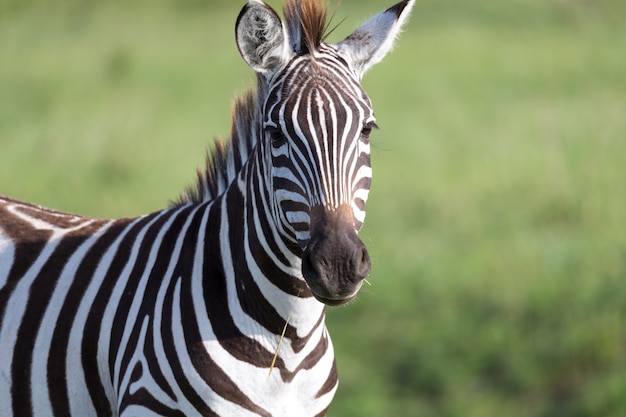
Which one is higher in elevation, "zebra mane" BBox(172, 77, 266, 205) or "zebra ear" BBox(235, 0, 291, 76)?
"zebra ear" BBox(235, 0, 291, 76)

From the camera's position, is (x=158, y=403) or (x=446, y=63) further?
(x=446, y=63)

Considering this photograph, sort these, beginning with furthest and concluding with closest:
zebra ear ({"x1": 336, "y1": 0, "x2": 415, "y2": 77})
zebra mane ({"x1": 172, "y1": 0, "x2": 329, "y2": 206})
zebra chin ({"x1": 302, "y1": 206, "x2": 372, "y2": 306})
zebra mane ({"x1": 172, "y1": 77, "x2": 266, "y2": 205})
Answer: zebra mane ({"x1": 172, "y1": 77, "x2": 266, "y2": 205}) → zebra ear ({"x1": 336, "y1": 0, "x2": 415, "y2": 77}) → zebra mane ({"x1": 172, "y1": 0, "x2": 329, "y2": 206}) → zebra chin ({"x1": 302, "y1": 206, "x2": 372, "y2": 306})

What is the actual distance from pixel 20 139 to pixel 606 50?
30.6 ft

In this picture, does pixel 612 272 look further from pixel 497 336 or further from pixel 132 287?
pixel 132 287

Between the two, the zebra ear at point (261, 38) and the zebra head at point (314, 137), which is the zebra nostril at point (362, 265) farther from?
the zebra ear at point (261, 38)

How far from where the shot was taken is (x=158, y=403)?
3828mm

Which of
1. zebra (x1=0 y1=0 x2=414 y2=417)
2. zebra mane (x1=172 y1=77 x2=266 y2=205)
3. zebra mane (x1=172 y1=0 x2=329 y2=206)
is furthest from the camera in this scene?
zebra mane (x1=172 y1=77 x2=266 y2=205)

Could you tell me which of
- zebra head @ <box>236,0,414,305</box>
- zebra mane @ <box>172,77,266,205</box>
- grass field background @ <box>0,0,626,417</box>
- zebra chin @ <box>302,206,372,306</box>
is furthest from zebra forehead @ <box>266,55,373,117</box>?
grass field background @ <box>0,0,626,417</box>

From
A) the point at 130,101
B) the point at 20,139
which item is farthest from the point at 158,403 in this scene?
the point at 130,101

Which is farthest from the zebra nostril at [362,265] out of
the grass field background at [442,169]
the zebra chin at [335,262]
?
the grass field background at [442,169]

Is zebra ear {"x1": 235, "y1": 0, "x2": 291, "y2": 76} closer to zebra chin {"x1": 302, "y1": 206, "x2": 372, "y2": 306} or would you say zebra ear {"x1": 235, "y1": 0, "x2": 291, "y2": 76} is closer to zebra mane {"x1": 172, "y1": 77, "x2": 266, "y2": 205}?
zebra mane {"x1": 172, "y1": 77, "x2": 266, "y2": 205}

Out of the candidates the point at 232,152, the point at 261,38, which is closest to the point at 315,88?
the point at 261,38

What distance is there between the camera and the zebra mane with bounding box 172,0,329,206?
3848mm

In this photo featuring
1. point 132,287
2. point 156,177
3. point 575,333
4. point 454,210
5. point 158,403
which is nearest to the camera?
point 158,403
